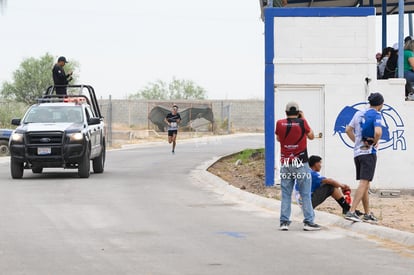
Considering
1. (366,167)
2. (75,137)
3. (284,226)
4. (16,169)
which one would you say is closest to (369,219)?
(366,167)

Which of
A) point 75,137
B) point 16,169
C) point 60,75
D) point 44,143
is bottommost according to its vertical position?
point 16,169

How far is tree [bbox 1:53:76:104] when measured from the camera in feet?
228

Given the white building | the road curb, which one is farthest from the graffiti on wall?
the road curb

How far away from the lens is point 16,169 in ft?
75.2

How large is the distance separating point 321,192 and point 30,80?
188ft

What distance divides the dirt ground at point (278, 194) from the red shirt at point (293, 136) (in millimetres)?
1740

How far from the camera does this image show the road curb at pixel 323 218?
40.9ft

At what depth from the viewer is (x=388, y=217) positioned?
15.2m

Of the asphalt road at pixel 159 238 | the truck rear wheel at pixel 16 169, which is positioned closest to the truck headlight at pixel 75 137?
the truck rear wheel at pixel 16 169

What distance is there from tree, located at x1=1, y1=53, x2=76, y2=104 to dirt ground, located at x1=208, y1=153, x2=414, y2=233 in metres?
40.9

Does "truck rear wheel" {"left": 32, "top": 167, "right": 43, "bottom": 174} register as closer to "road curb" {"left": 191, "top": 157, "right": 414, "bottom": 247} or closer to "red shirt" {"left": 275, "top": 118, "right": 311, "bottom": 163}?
"road curb" {"left": 191, "top": 157, "right": 414, "bottom": 247}

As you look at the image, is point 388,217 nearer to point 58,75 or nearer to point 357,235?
point 357,235

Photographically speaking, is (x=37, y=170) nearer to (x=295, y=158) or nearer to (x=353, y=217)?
(x=295, y=158)

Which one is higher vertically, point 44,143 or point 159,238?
point 44,143
